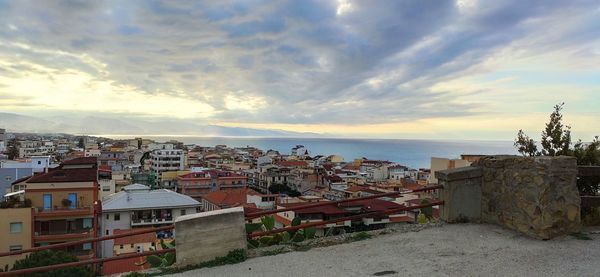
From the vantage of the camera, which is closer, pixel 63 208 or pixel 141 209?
pixel 63 208

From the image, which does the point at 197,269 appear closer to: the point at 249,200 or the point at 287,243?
the point at 287,243

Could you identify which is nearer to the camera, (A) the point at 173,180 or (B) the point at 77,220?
(B) the point at 77,220

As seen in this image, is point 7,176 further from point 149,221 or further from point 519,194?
point 519,194

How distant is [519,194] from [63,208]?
30493 mm

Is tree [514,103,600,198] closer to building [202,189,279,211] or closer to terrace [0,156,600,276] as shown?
terrace [0,156,600,276]

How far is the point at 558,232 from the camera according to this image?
676 centimetres

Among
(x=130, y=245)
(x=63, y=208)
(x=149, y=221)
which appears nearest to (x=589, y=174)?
(x=130, y=245)

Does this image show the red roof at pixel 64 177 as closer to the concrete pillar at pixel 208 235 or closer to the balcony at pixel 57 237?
the balcony at pixel 57 237

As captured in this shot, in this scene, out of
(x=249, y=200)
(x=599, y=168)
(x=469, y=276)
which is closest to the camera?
(x=469, y=276)

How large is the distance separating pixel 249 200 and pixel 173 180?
3201 cm

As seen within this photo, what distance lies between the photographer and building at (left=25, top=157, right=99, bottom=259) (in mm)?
28453

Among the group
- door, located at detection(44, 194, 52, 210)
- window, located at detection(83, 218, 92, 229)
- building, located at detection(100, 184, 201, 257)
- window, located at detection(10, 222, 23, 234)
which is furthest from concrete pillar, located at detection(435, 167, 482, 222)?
building, located at detection(100, 184, 201, 257)

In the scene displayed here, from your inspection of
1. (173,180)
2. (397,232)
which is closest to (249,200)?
(173,180)

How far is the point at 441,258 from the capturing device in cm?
607
